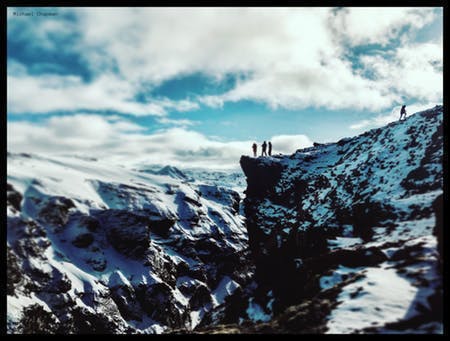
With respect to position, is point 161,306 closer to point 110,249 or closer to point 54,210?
point 110,249

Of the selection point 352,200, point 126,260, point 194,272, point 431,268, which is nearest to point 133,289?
point 126,260

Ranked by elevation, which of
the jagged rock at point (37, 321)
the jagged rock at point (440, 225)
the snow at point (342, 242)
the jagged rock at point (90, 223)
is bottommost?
the jagged rock at point (37, 321)

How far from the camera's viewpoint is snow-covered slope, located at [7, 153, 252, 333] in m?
Answer: 46.6

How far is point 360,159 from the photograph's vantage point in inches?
2830

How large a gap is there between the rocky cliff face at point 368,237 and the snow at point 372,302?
0.24 feet

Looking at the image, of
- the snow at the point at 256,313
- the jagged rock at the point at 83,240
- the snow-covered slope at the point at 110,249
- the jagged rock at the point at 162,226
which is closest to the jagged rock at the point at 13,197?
the snow-covered slope at the point at 110,249

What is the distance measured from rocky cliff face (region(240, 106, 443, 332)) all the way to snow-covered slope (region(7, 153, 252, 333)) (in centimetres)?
2960

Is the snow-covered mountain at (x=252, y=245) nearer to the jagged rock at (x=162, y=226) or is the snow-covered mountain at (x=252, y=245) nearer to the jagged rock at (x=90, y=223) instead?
the jagged rock at (x=90, y=223)

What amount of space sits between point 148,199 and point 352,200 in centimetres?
6990

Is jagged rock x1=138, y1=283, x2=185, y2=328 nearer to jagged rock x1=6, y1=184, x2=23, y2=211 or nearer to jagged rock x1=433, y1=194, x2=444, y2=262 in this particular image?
jagged rock x1=6, y1=184, x2=23, y2=211

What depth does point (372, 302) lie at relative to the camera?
3034 centimetres

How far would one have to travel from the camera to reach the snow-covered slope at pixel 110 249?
4659 cm
